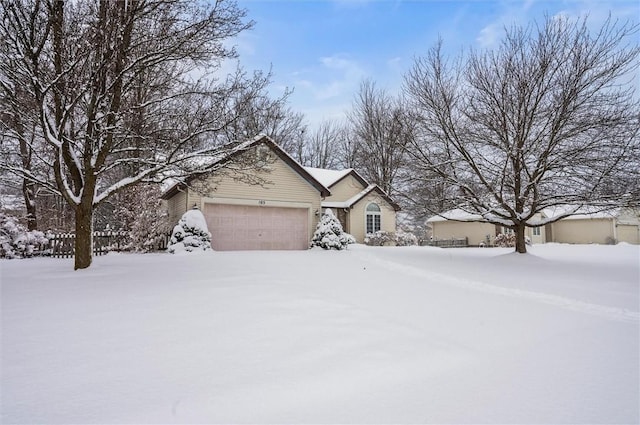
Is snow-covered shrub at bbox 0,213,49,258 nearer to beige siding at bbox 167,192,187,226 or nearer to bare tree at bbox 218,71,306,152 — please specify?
beige siding at bbox 167,192,187,226

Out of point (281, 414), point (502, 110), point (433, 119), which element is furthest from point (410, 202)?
point (281, 414)

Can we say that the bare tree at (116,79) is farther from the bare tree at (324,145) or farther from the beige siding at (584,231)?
the beige siding at (584,231)

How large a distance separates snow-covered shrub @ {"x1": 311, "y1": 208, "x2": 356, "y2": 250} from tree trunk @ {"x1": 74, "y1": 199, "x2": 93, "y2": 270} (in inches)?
362

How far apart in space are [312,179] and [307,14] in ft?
22.1

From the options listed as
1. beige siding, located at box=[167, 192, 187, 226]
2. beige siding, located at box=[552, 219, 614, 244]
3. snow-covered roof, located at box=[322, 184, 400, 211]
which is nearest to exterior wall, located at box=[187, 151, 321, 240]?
beige siding, located at box=[167, 192, 187, 226]

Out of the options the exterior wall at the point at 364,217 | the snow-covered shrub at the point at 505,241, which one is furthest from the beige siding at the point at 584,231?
the exterior wall at the point at 364,217

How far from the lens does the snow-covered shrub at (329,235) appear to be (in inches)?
609

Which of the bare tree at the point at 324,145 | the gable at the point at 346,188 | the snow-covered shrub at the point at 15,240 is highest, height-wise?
the bare tree at the point at 324,145

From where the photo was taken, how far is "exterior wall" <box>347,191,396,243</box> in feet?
70.6

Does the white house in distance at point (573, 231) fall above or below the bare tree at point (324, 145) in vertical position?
below

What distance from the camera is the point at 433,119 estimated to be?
37.8 feet

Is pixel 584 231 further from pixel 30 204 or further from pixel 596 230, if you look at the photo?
pixel 30 204

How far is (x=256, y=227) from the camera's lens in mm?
15445

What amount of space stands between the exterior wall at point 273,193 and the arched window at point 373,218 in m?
5.91
